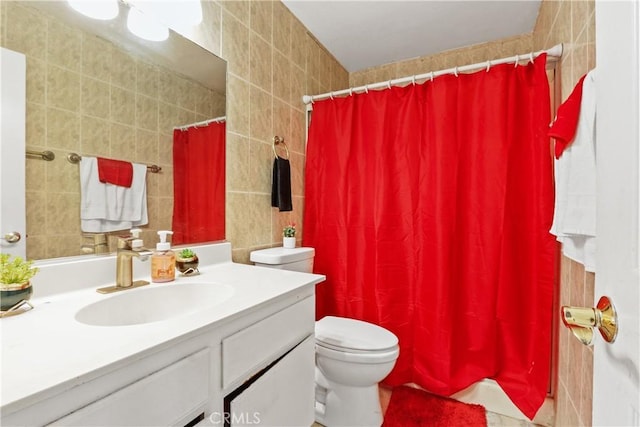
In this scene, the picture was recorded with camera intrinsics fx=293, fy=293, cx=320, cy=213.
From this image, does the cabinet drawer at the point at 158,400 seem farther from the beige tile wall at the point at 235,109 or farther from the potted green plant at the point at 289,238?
the potted green plant at the point at 289,238

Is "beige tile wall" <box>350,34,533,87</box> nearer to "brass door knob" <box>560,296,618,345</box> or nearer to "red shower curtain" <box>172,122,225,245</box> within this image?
"red shower curtain" <box>172,122,225,245</box>

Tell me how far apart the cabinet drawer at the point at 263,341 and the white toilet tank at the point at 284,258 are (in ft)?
1.53

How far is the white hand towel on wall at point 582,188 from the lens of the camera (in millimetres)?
862

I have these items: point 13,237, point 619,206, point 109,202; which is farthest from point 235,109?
point 619,206

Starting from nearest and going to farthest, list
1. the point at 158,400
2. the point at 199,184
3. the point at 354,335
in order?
1. the point at 158,400
2. the point at 199,184
3. the point at 354,335

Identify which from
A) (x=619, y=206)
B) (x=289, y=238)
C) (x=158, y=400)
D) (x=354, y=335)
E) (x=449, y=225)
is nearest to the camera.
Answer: (x=619, y=206)

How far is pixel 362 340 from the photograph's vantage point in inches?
55.9

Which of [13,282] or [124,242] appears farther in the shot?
[124,242]

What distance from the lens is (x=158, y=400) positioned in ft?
1.90

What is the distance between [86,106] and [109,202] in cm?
31

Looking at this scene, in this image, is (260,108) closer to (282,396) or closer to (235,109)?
(235,109)

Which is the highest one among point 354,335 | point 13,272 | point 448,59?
point 448,59

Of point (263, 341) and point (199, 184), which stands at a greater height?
point (199, 184)

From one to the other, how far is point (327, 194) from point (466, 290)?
99cm
